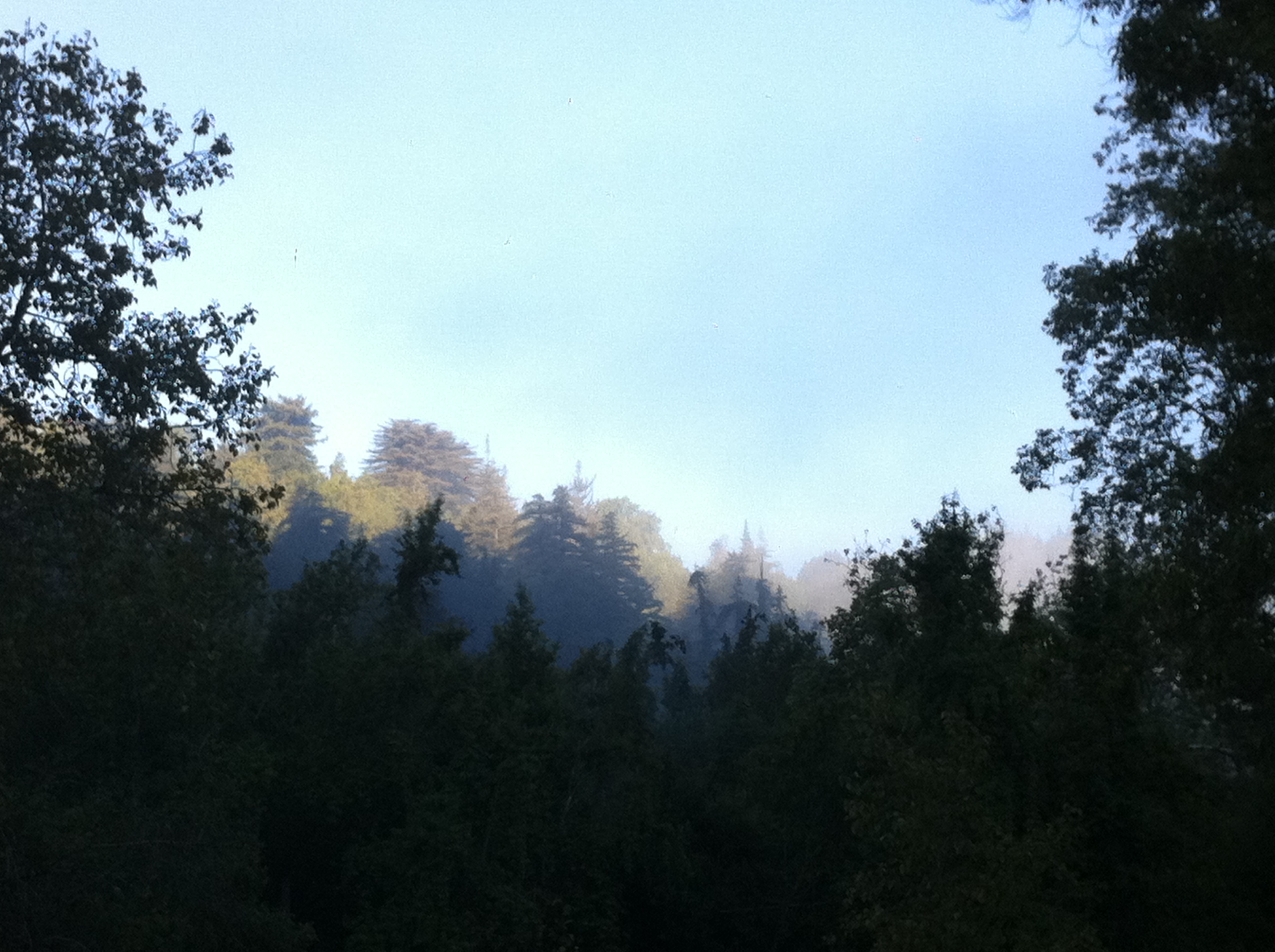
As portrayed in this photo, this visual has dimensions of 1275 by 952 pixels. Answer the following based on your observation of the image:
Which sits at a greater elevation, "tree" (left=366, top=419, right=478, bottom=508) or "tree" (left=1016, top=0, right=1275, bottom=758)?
"tree" (left=366, top=419, right=478, bottom=508)

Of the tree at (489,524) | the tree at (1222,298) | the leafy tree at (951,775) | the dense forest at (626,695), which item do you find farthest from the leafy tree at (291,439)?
the tree at (1222,298)

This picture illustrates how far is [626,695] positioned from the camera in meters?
51.0

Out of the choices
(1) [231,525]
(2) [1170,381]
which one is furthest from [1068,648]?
(1) [231,525]

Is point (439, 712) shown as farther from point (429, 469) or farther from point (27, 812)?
point (429, 469)

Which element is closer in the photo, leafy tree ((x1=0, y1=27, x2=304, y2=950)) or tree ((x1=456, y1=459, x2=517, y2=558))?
leafy tree ((x1=0, y1=27, x2=304, y2=950))

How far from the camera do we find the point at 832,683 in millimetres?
37688

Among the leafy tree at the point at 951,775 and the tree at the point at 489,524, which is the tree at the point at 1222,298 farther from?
the tree at the point at 489,524

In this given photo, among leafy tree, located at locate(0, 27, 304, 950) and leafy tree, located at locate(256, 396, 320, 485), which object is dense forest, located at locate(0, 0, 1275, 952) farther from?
leafy tree, located at locate(256, 396, 320, 485)

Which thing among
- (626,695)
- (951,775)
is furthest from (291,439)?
(951,775)

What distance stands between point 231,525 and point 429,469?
4558 inches

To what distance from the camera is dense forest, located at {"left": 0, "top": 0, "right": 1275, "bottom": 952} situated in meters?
13.1

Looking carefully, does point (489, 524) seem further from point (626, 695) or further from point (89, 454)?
point (89, 454)

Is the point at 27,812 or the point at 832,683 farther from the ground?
the point at 832,683

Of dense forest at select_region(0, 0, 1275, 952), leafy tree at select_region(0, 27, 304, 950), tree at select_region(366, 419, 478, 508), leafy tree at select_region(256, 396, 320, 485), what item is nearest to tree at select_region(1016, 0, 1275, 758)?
dense forest at select_region(0, 0, 1275, 952)
